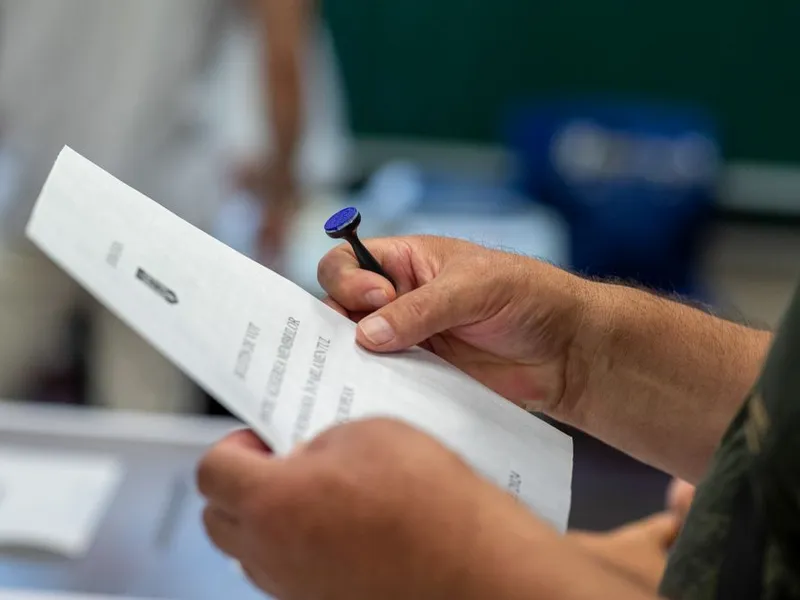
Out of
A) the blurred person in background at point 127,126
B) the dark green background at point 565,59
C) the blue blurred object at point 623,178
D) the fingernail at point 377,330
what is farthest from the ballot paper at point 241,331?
the dark green background at point 565,59

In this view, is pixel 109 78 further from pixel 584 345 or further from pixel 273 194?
pixel 584 345

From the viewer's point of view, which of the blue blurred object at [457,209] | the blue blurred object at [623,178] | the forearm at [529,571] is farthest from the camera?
the blue blurred object at [623,178]

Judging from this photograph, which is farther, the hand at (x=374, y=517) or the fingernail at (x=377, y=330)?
the fingernail at (x=377, y=330)

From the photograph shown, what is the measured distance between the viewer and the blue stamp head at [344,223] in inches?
24.5

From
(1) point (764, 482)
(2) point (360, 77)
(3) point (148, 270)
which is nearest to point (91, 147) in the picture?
(3) point (148, 270)

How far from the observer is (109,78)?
1479mm

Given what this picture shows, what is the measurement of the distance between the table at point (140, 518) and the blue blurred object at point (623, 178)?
1.49m

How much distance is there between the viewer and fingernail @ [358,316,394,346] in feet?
1.99

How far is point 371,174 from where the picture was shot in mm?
2705

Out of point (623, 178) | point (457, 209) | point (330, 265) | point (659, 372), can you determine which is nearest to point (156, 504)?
point (330, 265)

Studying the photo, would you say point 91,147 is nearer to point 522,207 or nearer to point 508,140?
point 522,207

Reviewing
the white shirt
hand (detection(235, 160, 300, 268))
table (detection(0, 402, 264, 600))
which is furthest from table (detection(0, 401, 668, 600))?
hand (detection(235, 160, 300, 268))

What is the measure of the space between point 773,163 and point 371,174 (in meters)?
1.19

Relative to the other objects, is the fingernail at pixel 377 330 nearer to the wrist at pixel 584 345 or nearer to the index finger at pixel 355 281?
the index finger at pixel 355 281
